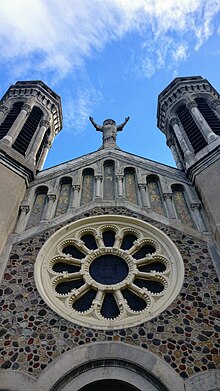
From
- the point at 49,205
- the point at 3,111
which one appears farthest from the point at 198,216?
the point at 3,111

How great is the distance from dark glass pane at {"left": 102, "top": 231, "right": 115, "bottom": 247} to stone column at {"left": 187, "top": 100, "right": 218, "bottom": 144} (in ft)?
17.8

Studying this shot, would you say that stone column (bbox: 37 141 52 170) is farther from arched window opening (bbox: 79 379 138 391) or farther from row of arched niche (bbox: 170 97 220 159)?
arched window opening (bbox: 79 379 138 391)

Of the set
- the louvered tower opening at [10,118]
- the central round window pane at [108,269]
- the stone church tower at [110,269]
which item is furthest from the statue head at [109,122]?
the central round window pane at [108,269]

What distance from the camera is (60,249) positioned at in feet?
30.6

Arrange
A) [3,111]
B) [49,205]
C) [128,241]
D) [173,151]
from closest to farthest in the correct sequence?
[128,241] < [49,205] < [3,111] < [173,151]

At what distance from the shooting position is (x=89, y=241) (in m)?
9.80

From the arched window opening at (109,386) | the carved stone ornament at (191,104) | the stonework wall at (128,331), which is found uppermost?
the carved stone ornament at (191,104)

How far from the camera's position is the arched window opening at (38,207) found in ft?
34.1

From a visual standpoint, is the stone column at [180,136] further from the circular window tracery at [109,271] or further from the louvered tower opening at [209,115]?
the circular window tracery at [109,271]

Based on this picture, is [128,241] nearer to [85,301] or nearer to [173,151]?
[85,301]

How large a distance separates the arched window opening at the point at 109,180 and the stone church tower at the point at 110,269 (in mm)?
36

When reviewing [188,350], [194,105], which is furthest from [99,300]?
[194,105]

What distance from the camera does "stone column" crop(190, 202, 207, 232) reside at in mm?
9906

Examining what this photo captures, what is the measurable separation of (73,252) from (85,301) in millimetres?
1596
